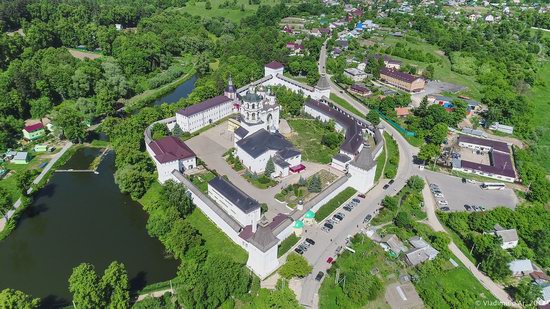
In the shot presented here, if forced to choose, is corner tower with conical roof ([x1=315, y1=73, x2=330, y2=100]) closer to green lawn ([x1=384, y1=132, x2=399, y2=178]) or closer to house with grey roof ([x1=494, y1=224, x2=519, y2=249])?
green lawn ([x1=384, y1=132, x2=399, y2=178])

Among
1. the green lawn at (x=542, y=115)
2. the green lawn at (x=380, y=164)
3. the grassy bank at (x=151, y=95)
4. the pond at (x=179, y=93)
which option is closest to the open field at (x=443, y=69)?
the green lawn at (x=542, y=115)

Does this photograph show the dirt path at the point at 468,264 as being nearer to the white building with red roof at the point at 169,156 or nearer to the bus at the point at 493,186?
the bus at the point at 493,186

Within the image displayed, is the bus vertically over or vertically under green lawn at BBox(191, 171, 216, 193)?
over

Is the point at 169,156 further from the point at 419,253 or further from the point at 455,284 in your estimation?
the point at 455,284

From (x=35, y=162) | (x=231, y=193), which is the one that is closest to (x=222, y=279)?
(x=231, y=193)

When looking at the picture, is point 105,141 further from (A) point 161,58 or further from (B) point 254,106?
(A) point 161,58

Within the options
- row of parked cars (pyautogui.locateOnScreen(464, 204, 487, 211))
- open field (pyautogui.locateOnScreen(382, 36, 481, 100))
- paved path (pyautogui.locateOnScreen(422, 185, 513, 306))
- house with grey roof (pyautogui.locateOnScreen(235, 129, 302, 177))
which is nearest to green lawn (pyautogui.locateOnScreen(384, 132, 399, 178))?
paved path (pyautogui.locateOnScreen(422, 185, 513, 306))
